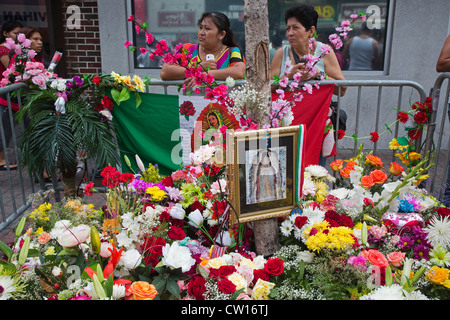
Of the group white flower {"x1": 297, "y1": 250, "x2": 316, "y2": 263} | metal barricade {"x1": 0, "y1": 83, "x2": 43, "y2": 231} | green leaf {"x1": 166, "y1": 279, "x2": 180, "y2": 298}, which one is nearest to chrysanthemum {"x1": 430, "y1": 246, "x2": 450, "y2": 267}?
white flower {"x1": 297, "y1": 250, "x2": 316, "y2": 263}

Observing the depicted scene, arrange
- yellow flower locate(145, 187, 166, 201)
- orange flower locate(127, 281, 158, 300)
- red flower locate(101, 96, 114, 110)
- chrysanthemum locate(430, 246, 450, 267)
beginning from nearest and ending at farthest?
orange flower locate(127, 281, 158, 300) → chrysanthemum locate(430, 246, 450, 267) → yellow flower locate(145, 187, 166, 201) → red flower locate(101, 96, 114, 110)

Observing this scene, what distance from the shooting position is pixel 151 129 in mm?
4051

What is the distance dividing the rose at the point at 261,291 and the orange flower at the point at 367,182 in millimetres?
927

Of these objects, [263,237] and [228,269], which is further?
[263,237]

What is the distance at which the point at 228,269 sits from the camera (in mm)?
1740

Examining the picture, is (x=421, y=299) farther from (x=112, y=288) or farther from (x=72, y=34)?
(x=72, y=34)

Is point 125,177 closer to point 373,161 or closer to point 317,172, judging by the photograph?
point 317,172

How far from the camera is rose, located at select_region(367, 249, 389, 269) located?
1773mm

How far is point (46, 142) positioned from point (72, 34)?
3414 mm

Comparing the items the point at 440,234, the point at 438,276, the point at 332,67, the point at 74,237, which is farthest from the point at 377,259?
the point at 332,67

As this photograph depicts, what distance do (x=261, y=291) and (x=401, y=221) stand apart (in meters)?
0.91

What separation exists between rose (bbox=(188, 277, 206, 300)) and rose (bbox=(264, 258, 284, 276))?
286mm

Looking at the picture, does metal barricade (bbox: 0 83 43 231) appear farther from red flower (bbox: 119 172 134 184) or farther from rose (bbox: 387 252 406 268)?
rose (bbox: 387 252 406 268)

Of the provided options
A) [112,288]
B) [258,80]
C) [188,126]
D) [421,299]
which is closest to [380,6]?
[188,126]
